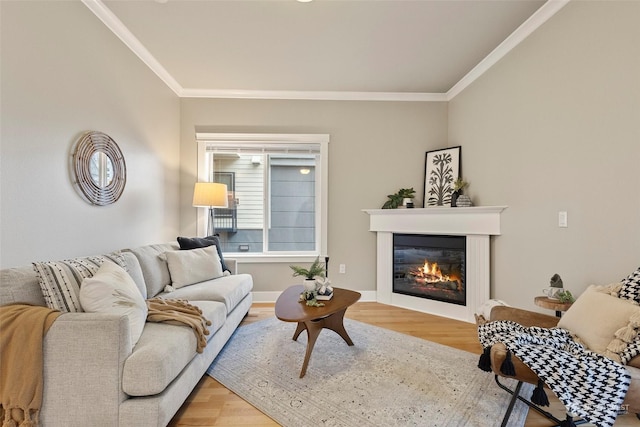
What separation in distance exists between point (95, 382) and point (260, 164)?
9.78 feet

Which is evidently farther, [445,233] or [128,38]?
[445,233]

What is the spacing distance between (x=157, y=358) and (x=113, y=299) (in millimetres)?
447

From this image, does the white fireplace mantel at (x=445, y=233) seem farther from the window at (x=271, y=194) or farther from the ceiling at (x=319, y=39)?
the ceiling at (x=319, y=39)

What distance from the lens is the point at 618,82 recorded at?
5.82 ft

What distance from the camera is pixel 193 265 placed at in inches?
109

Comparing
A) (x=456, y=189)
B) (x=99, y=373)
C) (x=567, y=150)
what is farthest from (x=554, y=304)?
(x=99, y=373)

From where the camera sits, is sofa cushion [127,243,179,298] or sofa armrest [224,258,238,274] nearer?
sofa cushion [127,243,179,298]

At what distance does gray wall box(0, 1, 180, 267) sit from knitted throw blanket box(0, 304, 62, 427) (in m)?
0.63

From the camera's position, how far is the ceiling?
225 centimetres

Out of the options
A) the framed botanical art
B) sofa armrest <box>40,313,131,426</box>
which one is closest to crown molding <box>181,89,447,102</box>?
the framed botanical art

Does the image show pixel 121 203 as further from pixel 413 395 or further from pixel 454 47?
pixel 454 47

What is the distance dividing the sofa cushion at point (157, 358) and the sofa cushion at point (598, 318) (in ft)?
7.02

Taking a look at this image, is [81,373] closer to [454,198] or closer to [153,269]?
[153,269]

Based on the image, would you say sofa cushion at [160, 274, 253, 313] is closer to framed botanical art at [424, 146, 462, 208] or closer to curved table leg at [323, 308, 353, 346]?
curved table leg at [323, 308, 353, 346]
